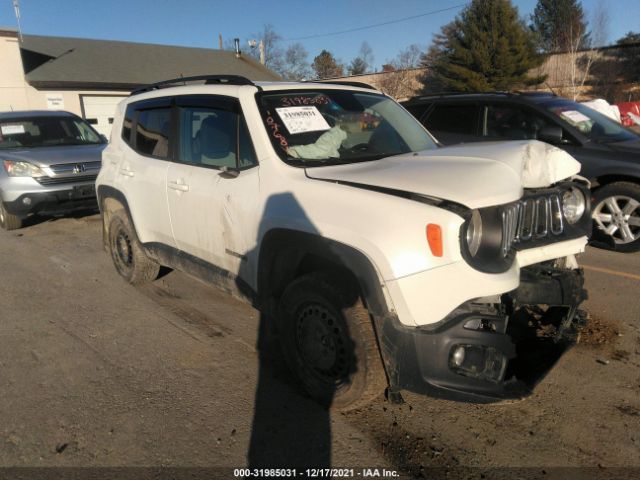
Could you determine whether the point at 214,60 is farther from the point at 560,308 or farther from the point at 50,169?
the point at 560,308

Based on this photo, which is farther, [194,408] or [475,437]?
[194,408]

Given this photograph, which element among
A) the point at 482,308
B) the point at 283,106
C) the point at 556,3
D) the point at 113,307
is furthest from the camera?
the point at 556,3

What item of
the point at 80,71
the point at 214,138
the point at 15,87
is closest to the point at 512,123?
the point at 214,138

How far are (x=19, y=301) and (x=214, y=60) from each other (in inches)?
1074

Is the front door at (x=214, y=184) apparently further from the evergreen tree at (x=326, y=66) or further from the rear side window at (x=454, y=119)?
the evergreen tree at (x=326, y=66)

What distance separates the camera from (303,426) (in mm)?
2908

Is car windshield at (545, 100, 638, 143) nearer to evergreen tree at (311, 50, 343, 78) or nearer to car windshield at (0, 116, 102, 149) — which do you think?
car windshield at (0, 116, 102, 149)

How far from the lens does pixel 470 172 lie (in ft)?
8.66

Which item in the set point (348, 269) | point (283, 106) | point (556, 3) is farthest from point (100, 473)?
point (556, 3)

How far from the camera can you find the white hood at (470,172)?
2475mm

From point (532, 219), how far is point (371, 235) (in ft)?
3.24

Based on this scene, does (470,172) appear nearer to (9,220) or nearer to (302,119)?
(302,119)

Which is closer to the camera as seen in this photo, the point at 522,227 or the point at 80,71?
A: the point at 522,227

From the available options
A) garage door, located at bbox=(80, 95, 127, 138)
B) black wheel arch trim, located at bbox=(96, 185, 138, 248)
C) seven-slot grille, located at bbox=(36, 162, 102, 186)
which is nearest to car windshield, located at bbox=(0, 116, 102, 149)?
seven-slot grille, located at bbox=(36, 162, 102, 186)
